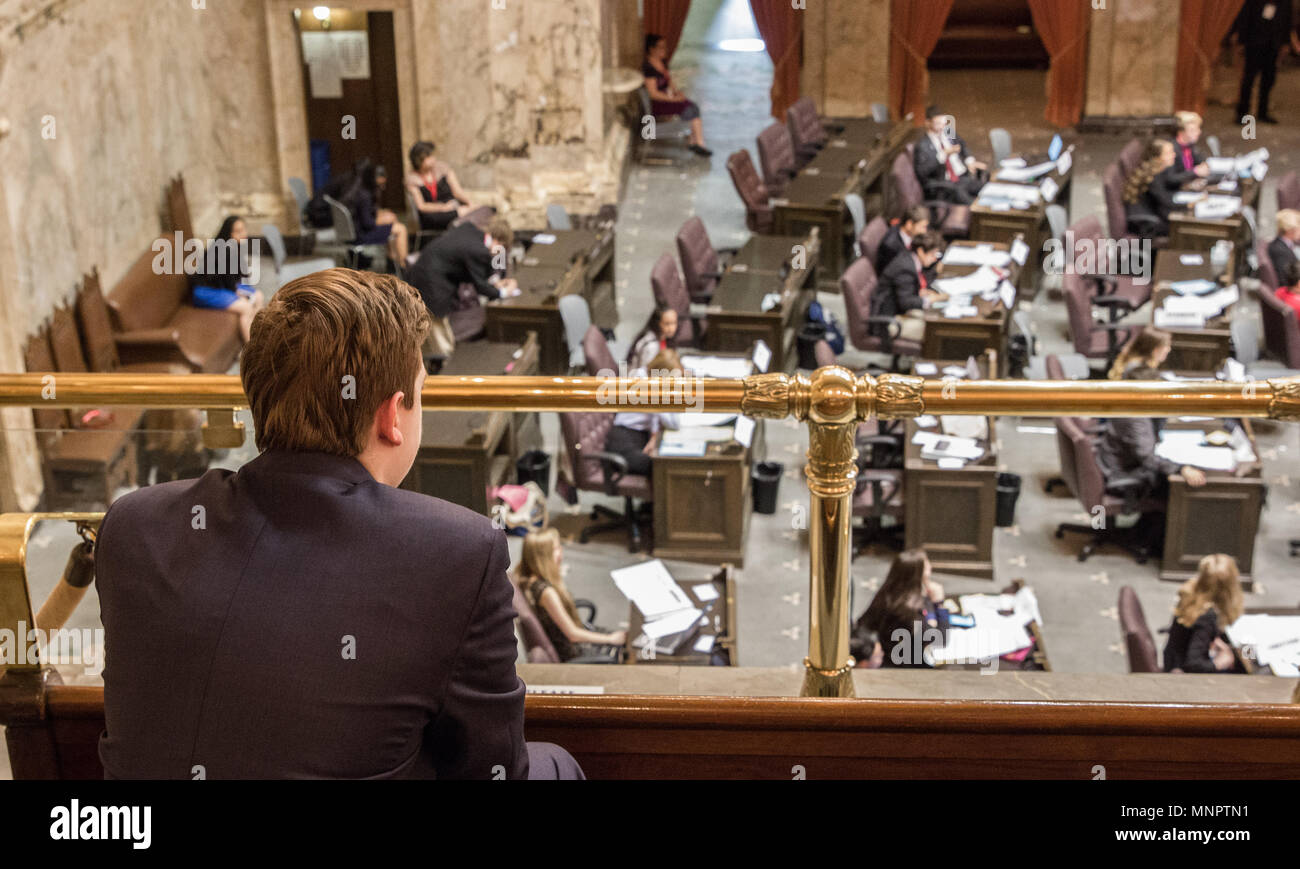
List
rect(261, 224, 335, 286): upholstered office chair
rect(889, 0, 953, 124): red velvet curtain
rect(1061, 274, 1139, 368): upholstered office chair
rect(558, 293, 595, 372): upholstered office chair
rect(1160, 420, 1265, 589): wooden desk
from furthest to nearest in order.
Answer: rect(889, 0, 953, 124): red velvet curtain
rect(261, 224, 335, 286): upholstered office chair
rect(1061, 274, 1139, 368): upholstered office chair
rect(558, 293, 595, 372): upholstered office chair
rect(1160, 420, 1265, 589): wooden desk

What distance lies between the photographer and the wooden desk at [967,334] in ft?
33.2

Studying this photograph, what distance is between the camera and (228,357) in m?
11.2

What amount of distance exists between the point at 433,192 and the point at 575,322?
3.27 meters

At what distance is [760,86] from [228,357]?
1085cm

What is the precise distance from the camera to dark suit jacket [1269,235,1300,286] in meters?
10.7

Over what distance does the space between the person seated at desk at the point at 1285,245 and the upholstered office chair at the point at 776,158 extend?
4374mm

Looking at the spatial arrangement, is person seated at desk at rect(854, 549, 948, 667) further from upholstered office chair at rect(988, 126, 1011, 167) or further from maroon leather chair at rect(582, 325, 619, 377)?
upholstered office chair at rect(988, 126, 1011, 167)

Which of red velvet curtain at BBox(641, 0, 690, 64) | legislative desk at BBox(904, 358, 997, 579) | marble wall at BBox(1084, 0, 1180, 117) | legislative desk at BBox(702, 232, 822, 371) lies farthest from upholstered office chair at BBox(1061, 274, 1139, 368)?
red velvet curtain at BBox(641, 0, 690, 64)

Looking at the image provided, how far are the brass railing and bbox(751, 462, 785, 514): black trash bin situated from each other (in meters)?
6.21

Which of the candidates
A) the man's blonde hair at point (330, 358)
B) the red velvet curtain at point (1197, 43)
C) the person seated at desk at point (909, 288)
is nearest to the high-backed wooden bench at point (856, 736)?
the man's blonde hair at point (330, 358)

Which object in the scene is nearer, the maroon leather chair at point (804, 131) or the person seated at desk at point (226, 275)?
the person seated at desk at point (226, 275)

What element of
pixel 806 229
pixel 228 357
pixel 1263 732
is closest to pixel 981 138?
pixel 806 229

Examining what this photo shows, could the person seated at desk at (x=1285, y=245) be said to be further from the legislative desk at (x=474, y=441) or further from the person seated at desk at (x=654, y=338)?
the legislative desk at (x=474, y=441)

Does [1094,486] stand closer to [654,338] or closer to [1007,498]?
[1007,498]
